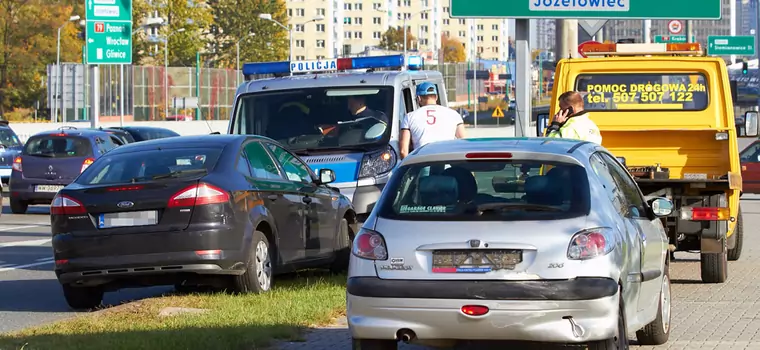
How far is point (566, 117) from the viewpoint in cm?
1282

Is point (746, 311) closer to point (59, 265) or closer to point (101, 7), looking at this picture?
point (59, 265)

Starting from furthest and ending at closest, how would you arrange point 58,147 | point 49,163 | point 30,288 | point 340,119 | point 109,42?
1. point 109,42
2. point 58,147
3. point 49,163
4. point 340,119
5. point 30,288

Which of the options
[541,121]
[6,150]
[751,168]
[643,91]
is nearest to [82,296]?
[541,121]

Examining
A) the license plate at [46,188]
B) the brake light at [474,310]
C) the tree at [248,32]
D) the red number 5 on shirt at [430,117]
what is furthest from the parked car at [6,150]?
the tree at [248,32]

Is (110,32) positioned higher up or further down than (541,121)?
higher up

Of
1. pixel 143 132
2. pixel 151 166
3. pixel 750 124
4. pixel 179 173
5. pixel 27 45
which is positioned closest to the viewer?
pixel 179 173

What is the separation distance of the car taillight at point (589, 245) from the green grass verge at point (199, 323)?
2465mm

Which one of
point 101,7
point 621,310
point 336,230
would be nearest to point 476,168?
point 621,310

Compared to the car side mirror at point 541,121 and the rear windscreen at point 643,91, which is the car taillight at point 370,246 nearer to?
the rear windscreen at point 643,91

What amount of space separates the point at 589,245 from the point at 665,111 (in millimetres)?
8100

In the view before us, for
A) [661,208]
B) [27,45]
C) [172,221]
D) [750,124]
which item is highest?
[27,45]

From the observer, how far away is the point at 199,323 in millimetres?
9766

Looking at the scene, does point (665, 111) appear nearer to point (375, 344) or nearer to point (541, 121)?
point (541, 121)

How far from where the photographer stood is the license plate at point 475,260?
7383 millimetres
